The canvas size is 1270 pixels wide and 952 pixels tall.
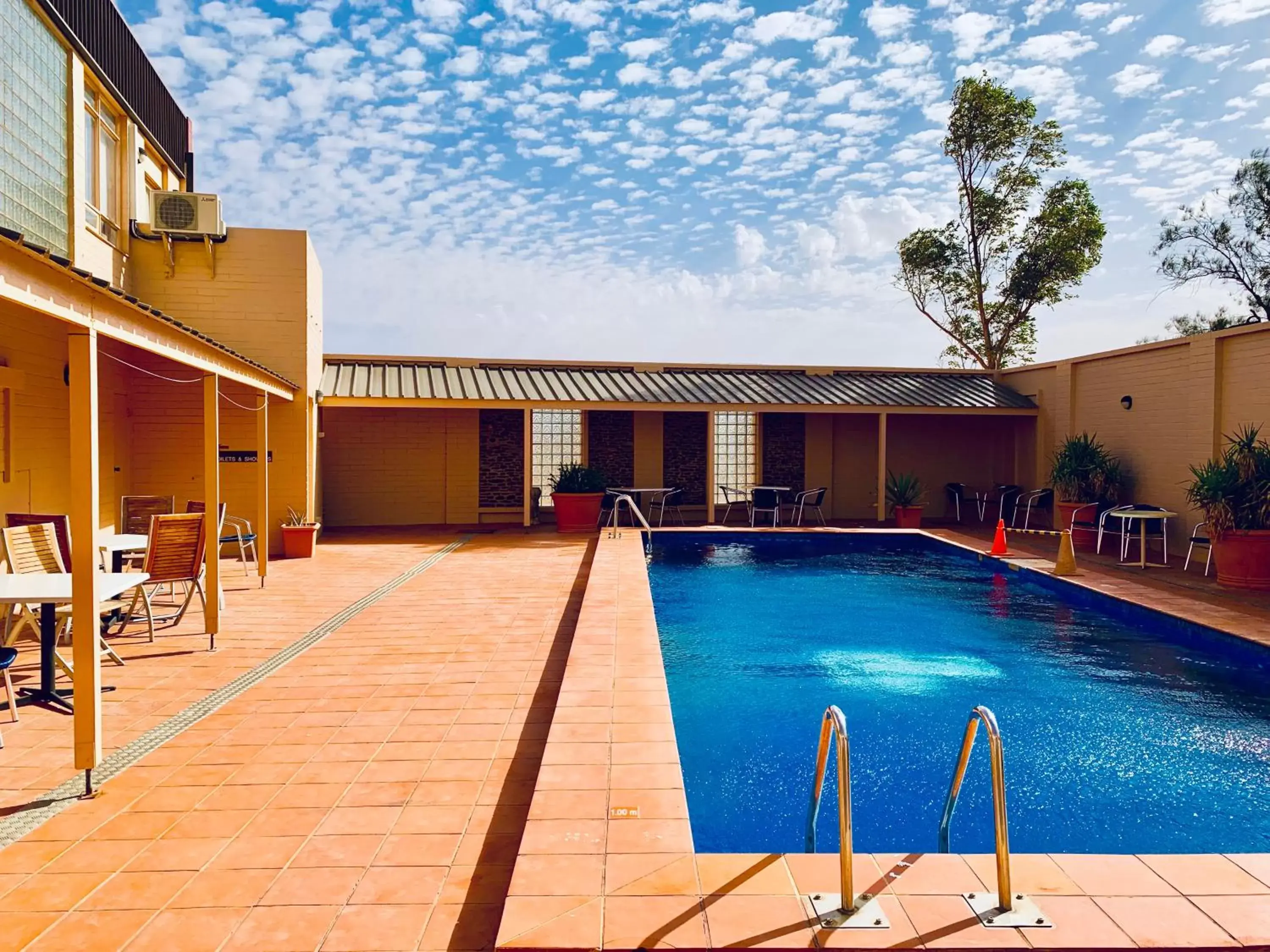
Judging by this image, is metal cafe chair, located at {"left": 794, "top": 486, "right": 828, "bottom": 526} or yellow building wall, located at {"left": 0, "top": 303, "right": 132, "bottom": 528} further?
metal cafe chair, located at {"left": 794, "top": 486, "right": 828, "bottom": 526}

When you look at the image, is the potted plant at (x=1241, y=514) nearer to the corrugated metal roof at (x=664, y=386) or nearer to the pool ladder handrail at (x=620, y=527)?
the corrugated metal roof at (x=664, y=386)

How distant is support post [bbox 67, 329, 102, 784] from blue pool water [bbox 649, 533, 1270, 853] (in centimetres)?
291

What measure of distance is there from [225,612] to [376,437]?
753cm

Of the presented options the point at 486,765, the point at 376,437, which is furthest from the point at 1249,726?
the point at 376,437

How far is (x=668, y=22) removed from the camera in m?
10.5

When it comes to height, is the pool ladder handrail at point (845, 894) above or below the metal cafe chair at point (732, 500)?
below

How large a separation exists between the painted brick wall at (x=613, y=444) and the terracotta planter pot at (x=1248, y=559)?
973cm

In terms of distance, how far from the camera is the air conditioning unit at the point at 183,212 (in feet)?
32.4

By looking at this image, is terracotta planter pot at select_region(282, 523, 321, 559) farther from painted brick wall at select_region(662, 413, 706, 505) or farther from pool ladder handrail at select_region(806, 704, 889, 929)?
pool ladder handrail at select_region(806, 704, 889, 929)

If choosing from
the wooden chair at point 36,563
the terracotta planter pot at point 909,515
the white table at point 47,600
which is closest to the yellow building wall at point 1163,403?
the terracotta planter pot at point 909,515

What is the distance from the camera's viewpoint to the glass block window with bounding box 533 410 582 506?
15.5 meters

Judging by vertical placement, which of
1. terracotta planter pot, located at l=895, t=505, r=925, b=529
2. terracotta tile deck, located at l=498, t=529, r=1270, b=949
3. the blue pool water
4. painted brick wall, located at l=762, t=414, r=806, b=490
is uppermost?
painted brick wall, located at l=762, t=414, r=806, b=490

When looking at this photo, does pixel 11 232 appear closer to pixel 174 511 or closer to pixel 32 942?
pixel 32 942

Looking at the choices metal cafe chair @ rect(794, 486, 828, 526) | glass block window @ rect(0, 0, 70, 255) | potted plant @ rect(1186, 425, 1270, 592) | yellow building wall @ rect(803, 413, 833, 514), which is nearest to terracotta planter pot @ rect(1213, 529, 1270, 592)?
potted plant @ rect(1186, 425, 1270, 592)
